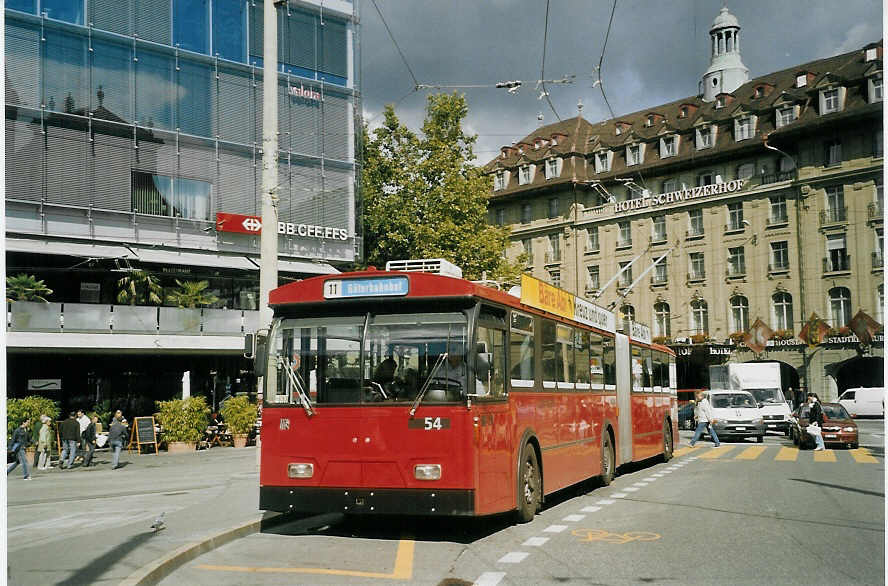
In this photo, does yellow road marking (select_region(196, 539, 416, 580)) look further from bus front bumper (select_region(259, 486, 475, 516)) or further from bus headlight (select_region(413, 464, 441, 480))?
bus headlight (select_region(413, 464, 441, 480))

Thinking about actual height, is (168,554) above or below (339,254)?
below

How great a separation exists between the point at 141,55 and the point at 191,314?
8652mm

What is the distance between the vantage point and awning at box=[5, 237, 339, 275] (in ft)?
101

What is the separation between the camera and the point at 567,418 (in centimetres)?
1423

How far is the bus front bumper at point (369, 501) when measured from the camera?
10359 mm

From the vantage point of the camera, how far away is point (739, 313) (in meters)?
61.9

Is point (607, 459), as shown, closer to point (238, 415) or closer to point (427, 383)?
point (427, 383)

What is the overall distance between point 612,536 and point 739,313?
53.5 metres

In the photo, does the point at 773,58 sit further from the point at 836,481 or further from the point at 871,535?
the point at 871,535

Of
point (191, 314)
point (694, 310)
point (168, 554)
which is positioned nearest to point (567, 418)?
point (168, 554)

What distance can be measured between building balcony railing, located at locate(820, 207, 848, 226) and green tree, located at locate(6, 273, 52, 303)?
42350mm

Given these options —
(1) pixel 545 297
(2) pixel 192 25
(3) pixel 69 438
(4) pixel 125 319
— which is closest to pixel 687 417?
(4) pixel 125 319

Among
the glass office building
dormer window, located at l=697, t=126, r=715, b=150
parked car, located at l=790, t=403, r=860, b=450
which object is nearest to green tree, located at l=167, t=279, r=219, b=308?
the glass office building

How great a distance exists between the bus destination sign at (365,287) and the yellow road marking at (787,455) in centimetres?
1616
